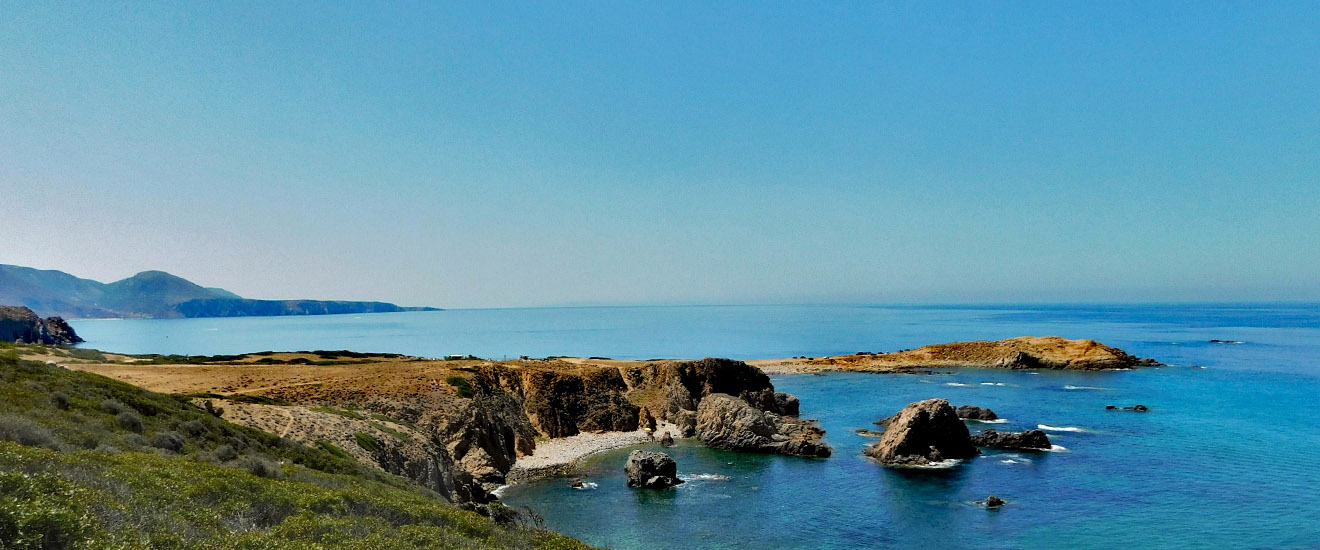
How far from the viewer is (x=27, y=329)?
150375 millimetres

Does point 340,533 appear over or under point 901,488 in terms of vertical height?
over

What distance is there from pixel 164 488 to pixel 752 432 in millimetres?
55295

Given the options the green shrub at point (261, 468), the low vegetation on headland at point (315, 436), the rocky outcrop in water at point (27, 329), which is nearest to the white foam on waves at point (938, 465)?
the low vegetation on headland at point (315, 436)

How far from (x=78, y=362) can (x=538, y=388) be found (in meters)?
42.5

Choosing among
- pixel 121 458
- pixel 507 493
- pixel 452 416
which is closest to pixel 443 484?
pixel 507 493

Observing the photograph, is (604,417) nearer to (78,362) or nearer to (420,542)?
(78,362)

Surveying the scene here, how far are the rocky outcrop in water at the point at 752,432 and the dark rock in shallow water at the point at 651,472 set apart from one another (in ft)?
45.6

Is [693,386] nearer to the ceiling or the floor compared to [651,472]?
nearer to the ceiling

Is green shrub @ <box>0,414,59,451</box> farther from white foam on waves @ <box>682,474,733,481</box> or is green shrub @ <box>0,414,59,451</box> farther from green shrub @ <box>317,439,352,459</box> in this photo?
white foam on waves @ <box>682,474,733,481</box>

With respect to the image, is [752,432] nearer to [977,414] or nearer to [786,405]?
[786,405]

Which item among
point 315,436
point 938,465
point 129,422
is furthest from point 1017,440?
point 129,422

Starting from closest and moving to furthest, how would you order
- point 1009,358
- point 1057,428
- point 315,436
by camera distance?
point 315,436
point 1057,428
point 1009,358

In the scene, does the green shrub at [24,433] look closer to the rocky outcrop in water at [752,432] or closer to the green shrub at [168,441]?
the green shrub at [168,441]

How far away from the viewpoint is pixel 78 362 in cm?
5572
